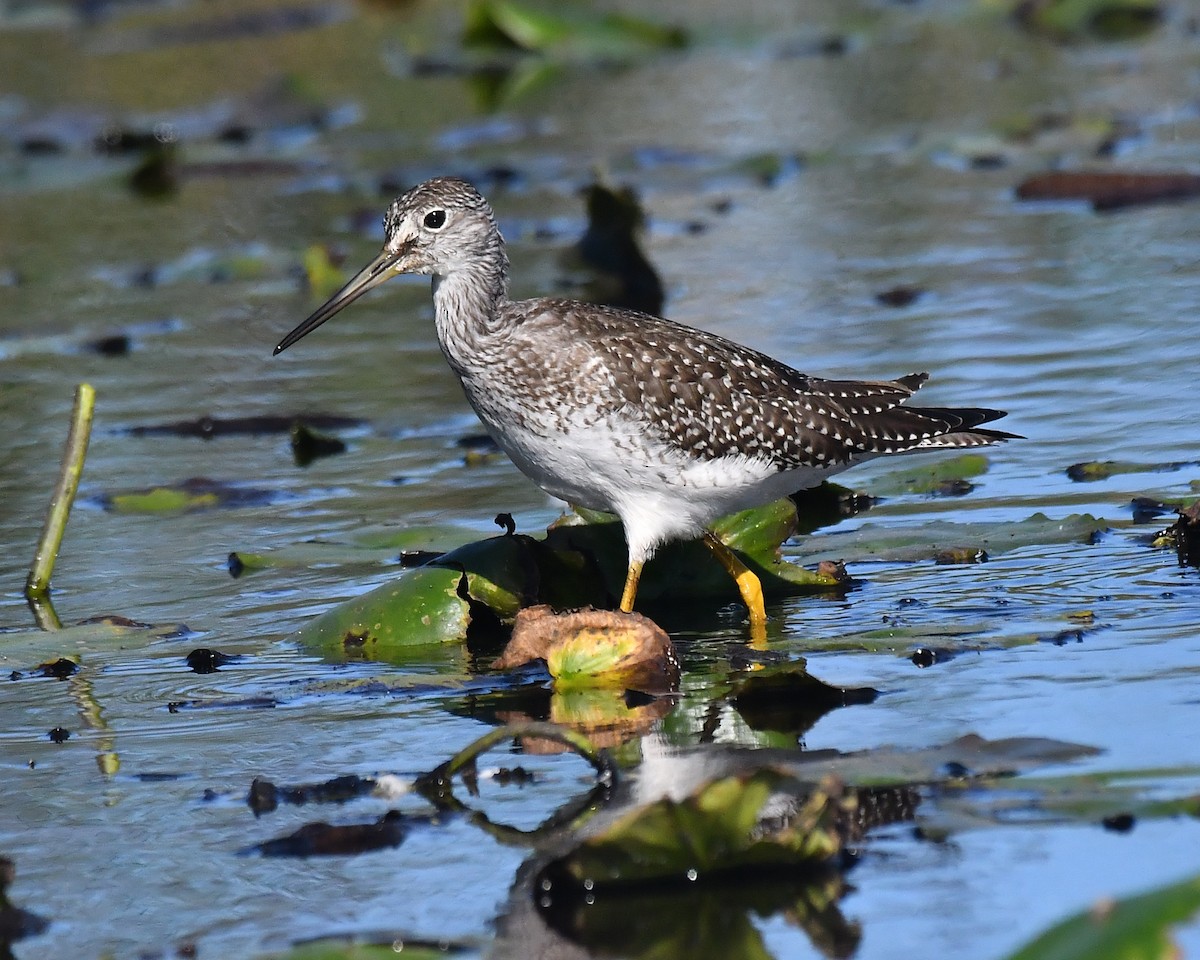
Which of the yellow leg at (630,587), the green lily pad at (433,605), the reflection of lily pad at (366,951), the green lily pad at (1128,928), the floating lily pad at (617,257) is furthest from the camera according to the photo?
the floating lily pad at (617,257)

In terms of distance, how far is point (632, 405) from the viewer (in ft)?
27.1

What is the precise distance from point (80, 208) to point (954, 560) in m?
13.6

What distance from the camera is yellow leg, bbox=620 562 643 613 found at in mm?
8336

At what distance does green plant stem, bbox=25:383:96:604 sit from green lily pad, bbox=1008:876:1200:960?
528cm

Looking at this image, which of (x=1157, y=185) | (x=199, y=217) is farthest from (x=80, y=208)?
(x=1157, y=185)

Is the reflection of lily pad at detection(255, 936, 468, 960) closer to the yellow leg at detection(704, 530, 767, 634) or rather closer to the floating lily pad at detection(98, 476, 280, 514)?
the yellow leg at detection(704, 530, 767, 634)

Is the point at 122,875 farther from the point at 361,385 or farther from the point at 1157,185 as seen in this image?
the point at 1157,185

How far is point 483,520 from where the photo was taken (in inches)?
392

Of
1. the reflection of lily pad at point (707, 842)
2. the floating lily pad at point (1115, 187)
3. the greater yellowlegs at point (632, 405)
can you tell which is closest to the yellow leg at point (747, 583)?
the greater yellowlegs at point (632, 405)

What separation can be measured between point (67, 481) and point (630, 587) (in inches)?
99.5

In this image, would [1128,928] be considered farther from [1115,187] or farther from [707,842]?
[1115,187]

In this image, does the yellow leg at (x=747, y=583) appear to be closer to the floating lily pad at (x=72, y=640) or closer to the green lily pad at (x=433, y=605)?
the green lily pad at (x=433, y=605)

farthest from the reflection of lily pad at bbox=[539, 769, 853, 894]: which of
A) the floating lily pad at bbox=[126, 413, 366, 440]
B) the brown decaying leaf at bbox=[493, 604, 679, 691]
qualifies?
the floating lily pad at bbox=[126, 413, 366, 440]

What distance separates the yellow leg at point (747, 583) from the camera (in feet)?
27.1
